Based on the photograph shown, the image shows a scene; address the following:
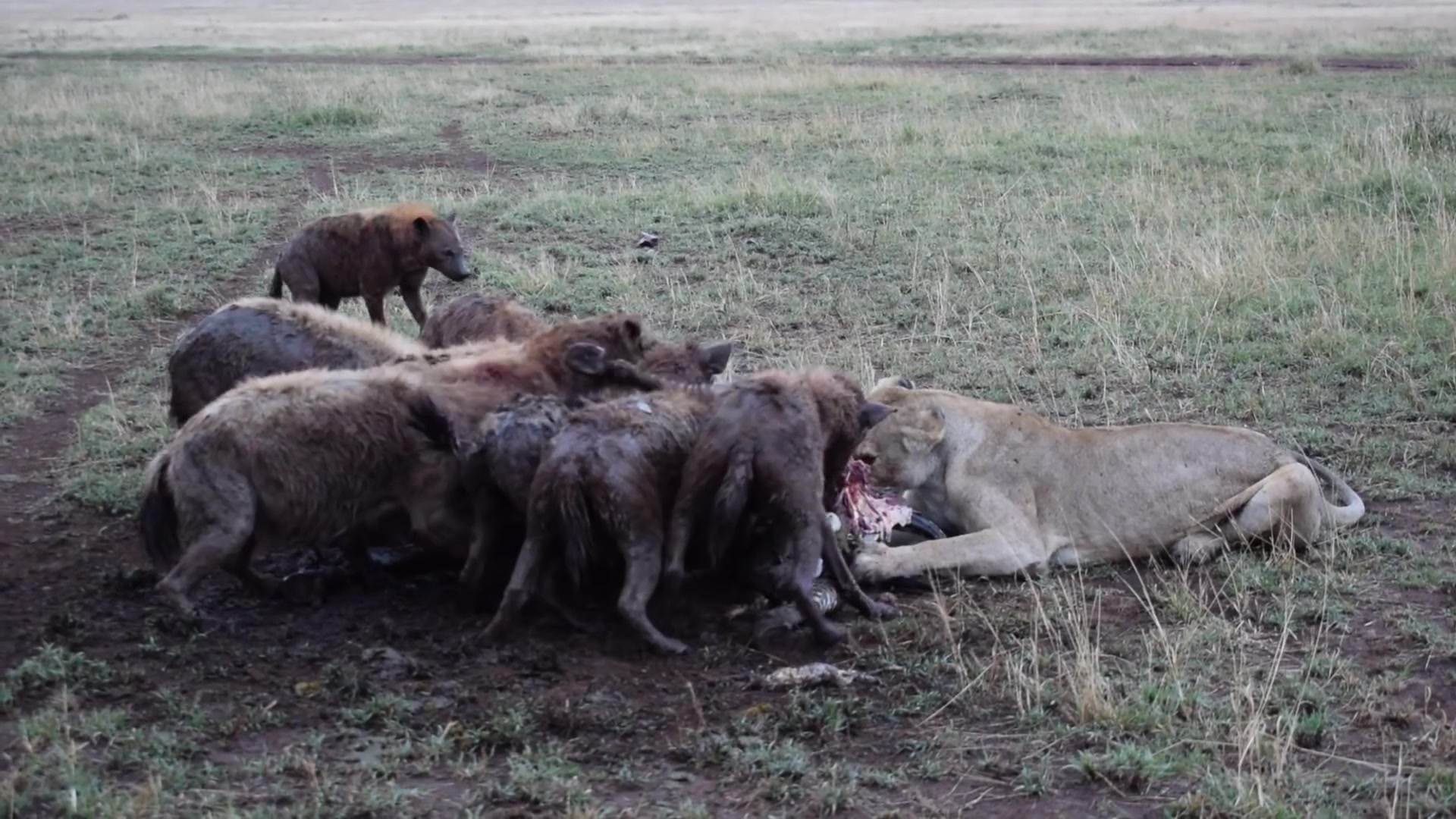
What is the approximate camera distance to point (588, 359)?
5660 mm

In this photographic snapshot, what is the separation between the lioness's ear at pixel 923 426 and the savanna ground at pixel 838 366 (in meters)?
0.65

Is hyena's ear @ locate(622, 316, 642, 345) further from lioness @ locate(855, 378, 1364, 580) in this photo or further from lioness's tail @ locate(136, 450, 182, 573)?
lioness's tail @ locate(136, 450, 182, 573)

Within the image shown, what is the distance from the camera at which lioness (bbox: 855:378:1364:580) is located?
5.62m

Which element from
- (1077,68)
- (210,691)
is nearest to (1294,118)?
(1077,68)

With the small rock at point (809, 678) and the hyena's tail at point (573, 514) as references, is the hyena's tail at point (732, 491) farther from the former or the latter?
the small rock at point (809, 678)

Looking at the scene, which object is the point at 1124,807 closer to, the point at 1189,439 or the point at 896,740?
the point at 896,740

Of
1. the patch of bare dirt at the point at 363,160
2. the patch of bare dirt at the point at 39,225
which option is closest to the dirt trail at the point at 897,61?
the patch of bare dirt at the point at 363,160

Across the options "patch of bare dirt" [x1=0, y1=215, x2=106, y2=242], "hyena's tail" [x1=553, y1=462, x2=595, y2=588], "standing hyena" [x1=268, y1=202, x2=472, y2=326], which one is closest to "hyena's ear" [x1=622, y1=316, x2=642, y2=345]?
"hyena's tail" [x1=553, y1=462, x2=595, y2=588]

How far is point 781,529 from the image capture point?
5.02 metres

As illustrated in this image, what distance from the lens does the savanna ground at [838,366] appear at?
4016mm

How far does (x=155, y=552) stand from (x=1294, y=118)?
48.1 ft

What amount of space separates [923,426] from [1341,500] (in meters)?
1.70

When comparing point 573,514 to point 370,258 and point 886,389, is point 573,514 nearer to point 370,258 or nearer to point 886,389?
point 886,389

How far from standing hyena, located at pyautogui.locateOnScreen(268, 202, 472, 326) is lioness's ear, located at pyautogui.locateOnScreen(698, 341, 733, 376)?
12.6 feet
